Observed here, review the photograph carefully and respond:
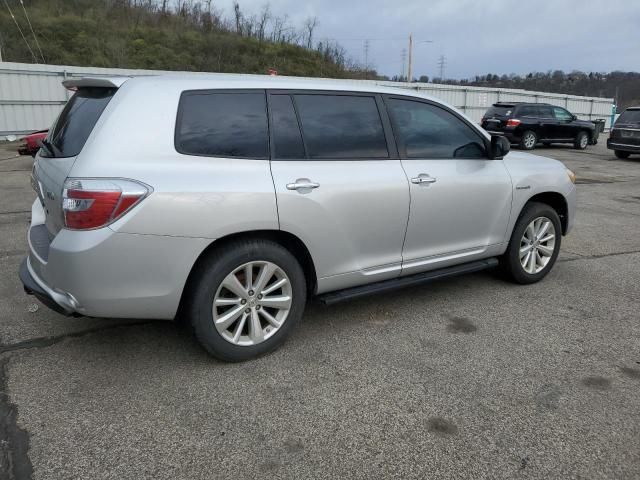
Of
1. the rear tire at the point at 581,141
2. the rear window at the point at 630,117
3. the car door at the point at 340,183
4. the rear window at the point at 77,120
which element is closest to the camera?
the rear window at the point at 77,120

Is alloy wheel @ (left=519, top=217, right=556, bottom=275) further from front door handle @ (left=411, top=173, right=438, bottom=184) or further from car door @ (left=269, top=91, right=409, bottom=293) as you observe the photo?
car door @ (left=269, top=91, right=409, bottom=293)

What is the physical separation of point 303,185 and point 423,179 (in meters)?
1.04

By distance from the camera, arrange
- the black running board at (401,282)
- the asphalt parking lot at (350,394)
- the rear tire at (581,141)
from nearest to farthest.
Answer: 1. the asphalt parking lot at (350,394)
2. the black running board at (401,282)
3. the rear tire at (581,141)

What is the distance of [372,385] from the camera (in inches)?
123

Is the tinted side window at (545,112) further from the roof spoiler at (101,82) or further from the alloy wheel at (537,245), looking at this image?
the roof spoiler at (101,82)

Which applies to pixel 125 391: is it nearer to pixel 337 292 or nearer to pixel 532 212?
pixel 337 292

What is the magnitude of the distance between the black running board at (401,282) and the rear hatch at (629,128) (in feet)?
49.2

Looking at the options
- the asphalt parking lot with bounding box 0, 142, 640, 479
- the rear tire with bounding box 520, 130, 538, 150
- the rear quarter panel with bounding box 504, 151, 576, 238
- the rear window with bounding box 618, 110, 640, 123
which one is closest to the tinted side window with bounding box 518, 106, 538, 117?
the rear tire with bounding box 520, 130, 538, 150

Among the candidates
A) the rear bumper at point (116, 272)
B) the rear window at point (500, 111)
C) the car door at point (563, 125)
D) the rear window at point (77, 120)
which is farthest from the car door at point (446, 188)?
the car door at point (563, 125)

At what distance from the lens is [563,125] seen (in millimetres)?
20578

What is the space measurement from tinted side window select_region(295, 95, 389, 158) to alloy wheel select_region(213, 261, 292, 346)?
0.83 meters

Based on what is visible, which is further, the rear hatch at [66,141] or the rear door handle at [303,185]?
the rear door handle at [303,185]

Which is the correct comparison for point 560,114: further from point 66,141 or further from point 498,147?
point 66,141

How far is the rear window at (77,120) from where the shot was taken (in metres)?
3.09
